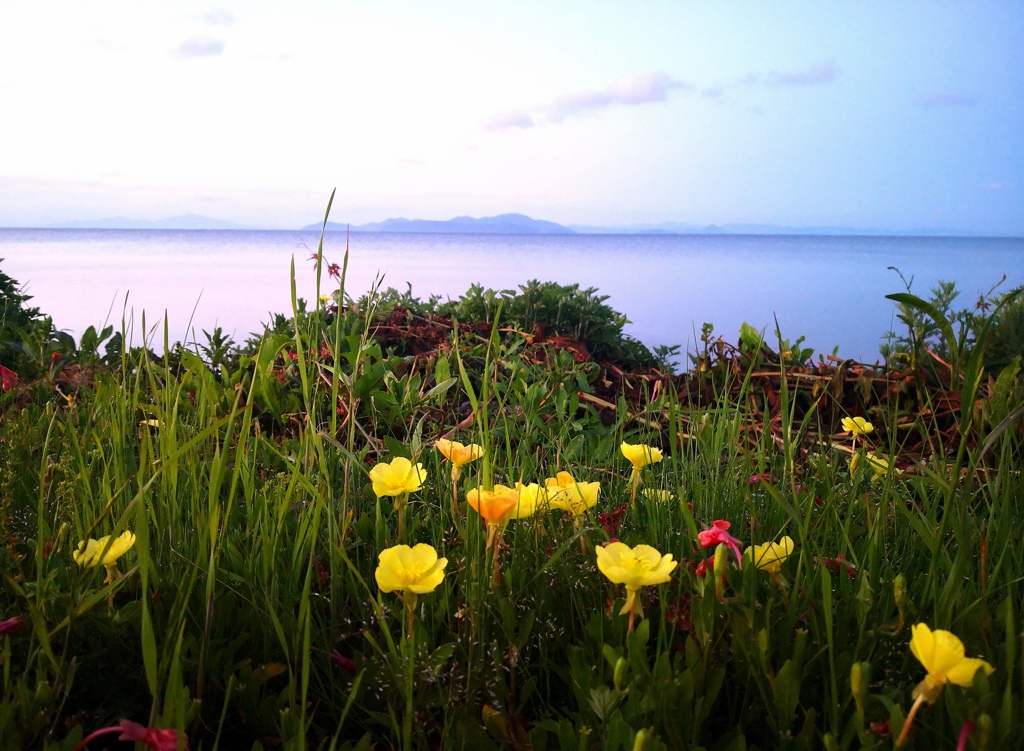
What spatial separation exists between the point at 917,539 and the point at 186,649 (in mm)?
1443

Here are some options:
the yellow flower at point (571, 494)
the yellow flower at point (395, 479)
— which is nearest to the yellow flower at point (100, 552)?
the yellow flower at point (395, 479)

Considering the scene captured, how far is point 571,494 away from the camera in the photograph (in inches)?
54.1

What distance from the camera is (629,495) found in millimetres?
1980

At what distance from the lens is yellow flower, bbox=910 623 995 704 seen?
2.68 feet

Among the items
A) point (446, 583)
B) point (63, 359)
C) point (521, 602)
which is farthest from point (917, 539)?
point (63, 359)

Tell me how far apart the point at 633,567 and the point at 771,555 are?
299mm

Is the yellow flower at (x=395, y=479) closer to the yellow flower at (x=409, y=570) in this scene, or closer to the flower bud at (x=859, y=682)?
the yellow flower at (x=409, y=570)

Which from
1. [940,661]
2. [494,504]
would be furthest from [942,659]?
[494,504]

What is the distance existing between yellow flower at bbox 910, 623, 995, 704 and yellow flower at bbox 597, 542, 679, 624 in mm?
299

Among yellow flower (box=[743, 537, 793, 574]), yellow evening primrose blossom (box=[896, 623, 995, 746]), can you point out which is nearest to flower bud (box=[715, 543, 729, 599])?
yellow flower (box=[743, 537, 793, 574])

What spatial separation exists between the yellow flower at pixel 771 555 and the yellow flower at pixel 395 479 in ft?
1.86

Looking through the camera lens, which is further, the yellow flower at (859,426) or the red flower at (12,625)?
the yellow flower at (859,426)

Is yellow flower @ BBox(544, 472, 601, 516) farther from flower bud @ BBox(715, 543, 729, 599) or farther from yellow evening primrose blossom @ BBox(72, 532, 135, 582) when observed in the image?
yellow evening primrose blossom @ BBox(72, 532, 135, 582)

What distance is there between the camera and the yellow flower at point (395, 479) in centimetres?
133
